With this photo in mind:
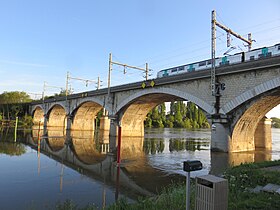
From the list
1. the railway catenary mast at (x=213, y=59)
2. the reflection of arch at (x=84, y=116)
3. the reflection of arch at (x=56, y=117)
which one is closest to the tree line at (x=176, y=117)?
the reflection of arch at (x=56, y=117)

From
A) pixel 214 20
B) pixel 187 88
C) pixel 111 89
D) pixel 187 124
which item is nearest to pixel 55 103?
pixel 111 89

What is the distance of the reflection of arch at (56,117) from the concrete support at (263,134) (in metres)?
47.2

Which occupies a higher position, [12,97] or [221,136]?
[12,97]

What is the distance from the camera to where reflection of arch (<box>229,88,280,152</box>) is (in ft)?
57.0

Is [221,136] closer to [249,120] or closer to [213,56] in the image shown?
[249,120]

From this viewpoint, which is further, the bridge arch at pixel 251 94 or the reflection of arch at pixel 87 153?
the bridge arch at pixel 251 94

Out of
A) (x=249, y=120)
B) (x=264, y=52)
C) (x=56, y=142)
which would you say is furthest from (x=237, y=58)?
(x=56, y=142)

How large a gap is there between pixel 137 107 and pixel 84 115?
65.5 feet

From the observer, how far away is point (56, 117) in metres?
62.0

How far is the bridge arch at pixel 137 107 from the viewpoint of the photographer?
28391 mm

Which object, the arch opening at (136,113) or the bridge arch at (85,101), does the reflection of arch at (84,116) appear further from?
the arch opening at (136,113)

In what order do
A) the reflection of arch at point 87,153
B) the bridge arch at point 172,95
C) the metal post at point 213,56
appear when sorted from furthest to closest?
the bridge arch at point 172,95
the metal post at point 213,56
the reflection of arch at point 87,153

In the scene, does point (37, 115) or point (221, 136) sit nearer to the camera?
point (221, 136)

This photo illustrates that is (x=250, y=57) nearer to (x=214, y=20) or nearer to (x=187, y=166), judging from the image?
(x=214, y=20)
